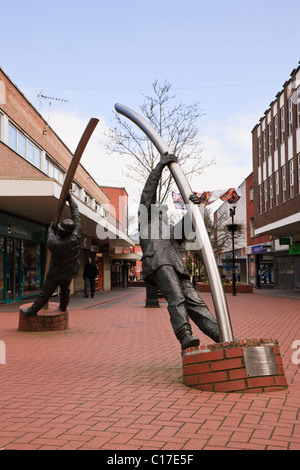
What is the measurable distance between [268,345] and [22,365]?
3445 mm

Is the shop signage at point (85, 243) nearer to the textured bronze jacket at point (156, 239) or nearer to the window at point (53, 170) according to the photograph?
the window at point (53, 170)

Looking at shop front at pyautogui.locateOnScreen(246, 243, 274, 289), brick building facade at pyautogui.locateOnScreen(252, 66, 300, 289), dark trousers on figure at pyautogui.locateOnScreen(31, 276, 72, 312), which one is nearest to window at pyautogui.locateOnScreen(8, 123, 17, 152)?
dark trousers on figure at pyautogui.locateOnScreen(31, 276, 72, 312)

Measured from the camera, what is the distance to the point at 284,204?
2977cm

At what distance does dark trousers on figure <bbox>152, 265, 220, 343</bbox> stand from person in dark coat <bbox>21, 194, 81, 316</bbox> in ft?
13.3

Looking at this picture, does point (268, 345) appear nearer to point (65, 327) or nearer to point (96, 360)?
point (96, 360)

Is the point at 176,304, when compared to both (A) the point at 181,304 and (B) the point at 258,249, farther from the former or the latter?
(B) the point at 258,249

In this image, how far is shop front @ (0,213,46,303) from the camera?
17.3 meters

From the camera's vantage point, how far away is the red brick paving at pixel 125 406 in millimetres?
3383

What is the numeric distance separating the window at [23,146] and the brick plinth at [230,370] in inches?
546

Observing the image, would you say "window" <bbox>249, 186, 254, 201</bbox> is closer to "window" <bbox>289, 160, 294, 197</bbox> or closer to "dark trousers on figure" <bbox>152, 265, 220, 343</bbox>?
"window" <bbox>289, 160, 294, 197</bbox>

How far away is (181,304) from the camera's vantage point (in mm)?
5508

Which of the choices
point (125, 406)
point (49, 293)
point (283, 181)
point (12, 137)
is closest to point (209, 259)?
point (125, 406)

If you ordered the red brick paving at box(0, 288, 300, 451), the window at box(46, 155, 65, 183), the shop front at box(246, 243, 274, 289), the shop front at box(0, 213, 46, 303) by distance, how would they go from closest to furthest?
the red brick paving at box(0, 288, 300, 451)
the shop front at box(0, 213, 46, 303)
the window at box(46, 155, 65, 183)
the shop front at box(246, 243, 274, 289)

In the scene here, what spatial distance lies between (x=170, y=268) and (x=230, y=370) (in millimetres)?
1563
